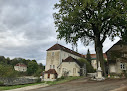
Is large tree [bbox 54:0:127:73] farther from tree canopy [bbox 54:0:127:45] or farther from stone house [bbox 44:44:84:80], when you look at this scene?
stone house [bbox 44:44:84:80]

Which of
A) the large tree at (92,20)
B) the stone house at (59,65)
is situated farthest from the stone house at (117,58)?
the stone house at (59,65)

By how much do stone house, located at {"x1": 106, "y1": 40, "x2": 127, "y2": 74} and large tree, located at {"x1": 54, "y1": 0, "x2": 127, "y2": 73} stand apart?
20.5ft

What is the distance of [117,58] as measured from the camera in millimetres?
23469

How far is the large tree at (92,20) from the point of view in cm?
1606

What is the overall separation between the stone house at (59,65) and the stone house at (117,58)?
9.59m

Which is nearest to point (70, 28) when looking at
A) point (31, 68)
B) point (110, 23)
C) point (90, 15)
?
point (90, 15)

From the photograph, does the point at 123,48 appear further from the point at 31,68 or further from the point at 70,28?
the point at 31,68

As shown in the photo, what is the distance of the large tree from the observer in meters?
16.1

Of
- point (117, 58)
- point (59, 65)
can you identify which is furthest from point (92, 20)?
point (59, 65)

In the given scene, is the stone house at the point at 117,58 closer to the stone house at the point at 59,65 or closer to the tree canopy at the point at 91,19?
the tree canopy at the point at 91,19

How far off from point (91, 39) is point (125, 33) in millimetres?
5859

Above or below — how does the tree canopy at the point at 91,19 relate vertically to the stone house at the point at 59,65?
above

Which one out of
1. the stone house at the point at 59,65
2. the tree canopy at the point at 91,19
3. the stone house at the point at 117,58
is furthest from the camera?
the stone house at the point at 59,65

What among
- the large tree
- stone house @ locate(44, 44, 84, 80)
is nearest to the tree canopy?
the large tree
